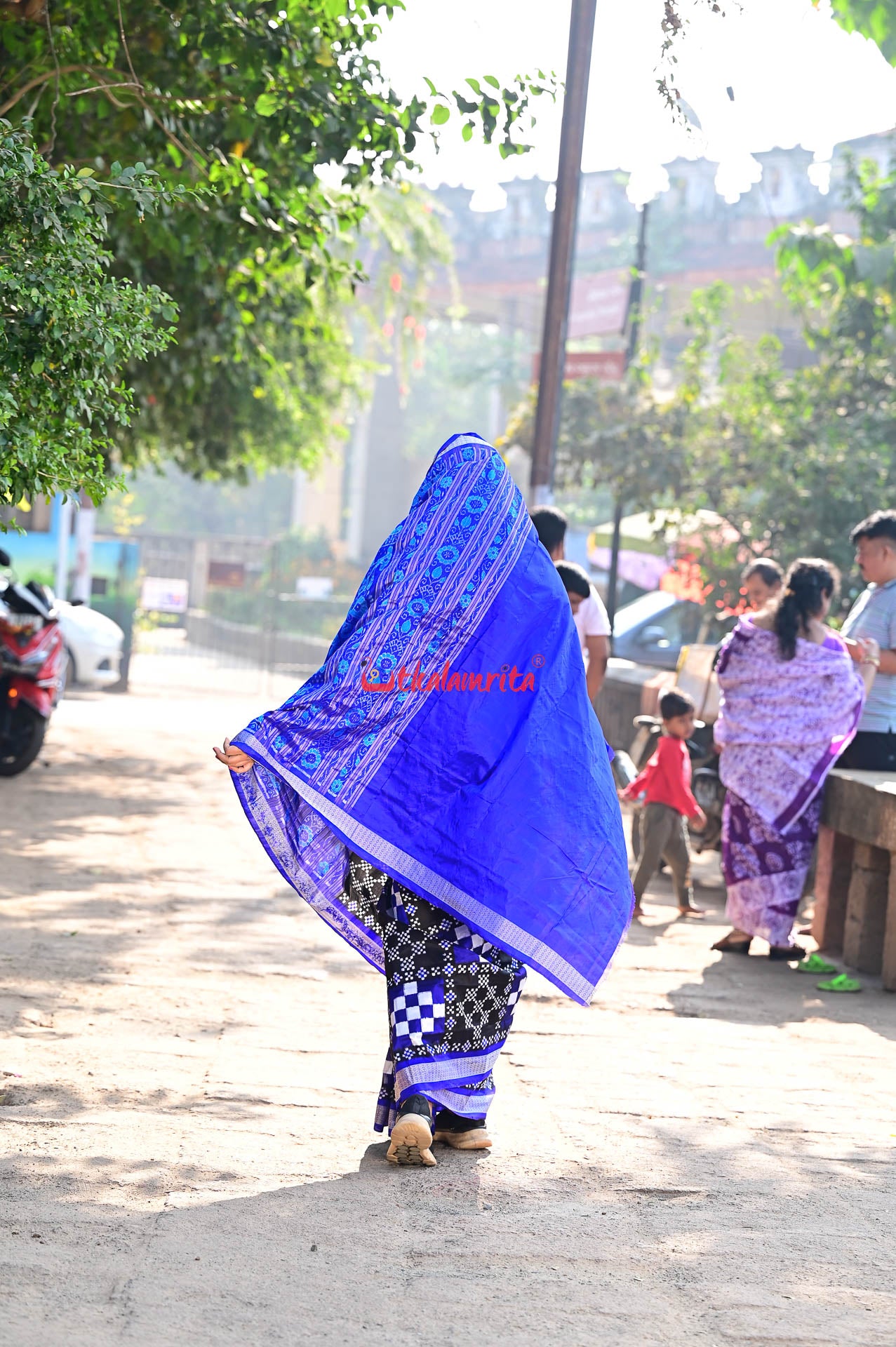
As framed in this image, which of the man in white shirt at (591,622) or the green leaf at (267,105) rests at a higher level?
the green leaf at (267,105)

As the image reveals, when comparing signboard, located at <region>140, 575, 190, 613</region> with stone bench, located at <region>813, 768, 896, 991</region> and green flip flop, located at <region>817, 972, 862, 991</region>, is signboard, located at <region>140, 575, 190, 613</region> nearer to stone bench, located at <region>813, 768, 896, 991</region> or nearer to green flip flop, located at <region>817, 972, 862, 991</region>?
stone bench, located at <region>813, 768, 896, 991</region>

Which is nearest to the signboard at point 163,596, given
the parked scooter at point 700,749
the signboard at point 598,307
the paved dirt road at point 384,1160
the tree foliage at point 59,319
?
the signboard at point 598,307

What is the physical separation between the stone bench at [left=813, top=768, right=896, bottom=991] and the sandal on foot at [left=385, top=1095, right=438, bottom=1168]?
3181mm

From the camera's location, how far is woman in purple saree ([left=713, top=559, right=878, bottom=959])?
699cm

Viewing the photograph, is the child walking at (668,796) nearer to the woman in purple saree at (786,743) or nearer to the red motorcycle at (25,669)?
the woman in purple saree at (786,743)

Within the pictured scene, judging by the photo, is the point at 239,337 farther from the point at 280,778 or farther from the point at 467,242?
the point at 467,242

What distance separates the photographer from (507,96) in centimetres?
692

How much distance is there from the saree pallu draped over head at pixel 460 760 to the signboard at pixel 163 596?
22.0m

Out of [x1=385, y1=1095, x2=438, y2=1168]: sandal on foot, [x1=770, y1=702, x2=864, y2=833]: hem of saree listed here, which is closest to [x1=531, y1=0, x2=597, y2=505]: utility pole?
[x1=770, y1=702, x2=864, y2=833]: hem of saree

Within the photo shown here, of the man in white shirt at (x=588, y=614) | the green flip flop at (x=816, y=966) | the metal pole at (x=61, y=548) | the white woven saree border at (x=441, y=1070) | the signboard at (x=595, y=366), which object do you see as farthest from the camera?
the metal pole at (x=61, y=548)

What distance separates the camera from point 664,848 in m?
8.30

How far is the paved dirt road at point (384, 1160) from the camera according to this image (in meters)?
2.89

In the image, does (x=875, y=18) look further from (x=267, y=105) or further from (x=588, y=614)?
(x=588, y=614)

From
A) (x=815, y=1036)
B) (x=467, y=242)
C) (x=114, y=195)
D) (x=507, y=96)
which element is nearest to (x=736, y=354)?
(x=507, y=96)
